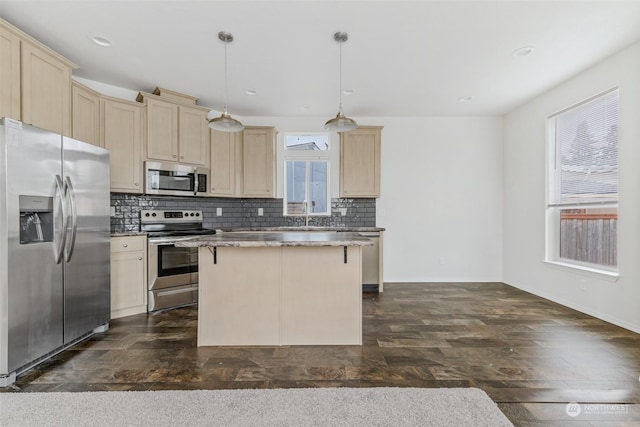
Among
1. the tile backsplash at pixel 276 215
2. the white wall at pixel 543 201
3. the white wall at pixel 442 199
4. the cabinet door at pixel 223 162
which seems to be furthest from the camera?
the white wall at pixel 442 199

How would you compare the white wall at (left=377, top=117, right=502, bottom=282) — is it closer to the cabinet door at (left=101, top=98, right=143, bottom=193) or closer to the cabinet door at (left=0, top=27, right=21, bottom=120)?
the cabinet door at (left=101, top=98, right=143, bottom=193)

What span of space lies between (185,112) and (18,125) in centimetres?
206

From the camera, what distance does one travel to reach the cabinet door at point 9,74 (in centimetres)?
219

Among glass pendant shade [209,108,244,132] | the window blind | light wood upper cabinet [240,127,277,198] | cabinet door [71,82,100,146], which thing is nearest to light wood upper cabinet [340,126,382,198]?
light wood upper cabinet [240,127,277,198]

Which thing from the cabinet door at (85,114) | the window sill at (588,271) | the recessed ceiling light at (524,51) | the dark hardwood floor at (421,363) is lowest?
the dark hardwood floor at (421,363)

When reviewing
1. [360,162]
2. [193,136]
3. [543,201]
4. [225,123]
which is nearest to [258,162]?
[193,136]

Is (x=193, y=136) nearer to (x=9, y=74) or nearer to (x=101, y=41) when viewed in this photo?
(x=101, y=41)

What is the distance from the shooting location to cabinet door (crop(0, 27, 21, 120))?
2.19 metres

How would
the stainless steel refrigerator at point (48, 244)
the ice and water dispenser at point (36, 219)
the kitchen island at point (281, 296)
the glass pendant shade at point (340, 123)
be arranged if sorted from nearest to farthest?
the stainless steel refrigerator at point (48, 244), the ice and water dispenser at point (36, 219), the kitchen island at point (281, 296), the glass pendant shade at point (340, 123)

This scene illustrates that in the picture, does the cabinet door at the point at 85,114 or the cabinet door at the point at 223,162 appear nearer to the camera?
the cabinet door at the point at 85,114

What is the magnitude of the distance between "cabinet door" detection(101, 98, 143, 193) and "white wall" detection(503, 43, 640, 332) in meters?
5.11

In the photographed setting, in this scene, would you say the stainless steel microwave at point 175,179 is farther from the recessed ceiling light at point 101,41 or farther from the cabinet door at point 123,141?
the recessed ceiling light at point 101,41

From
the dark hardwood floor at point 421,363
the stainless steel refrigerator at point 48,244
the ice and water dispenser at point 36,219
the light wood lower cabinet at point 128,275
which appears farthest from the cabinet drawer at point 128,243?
the ice and water dispenser at point 36,219

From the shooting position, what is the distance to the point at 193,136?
13.1ft
